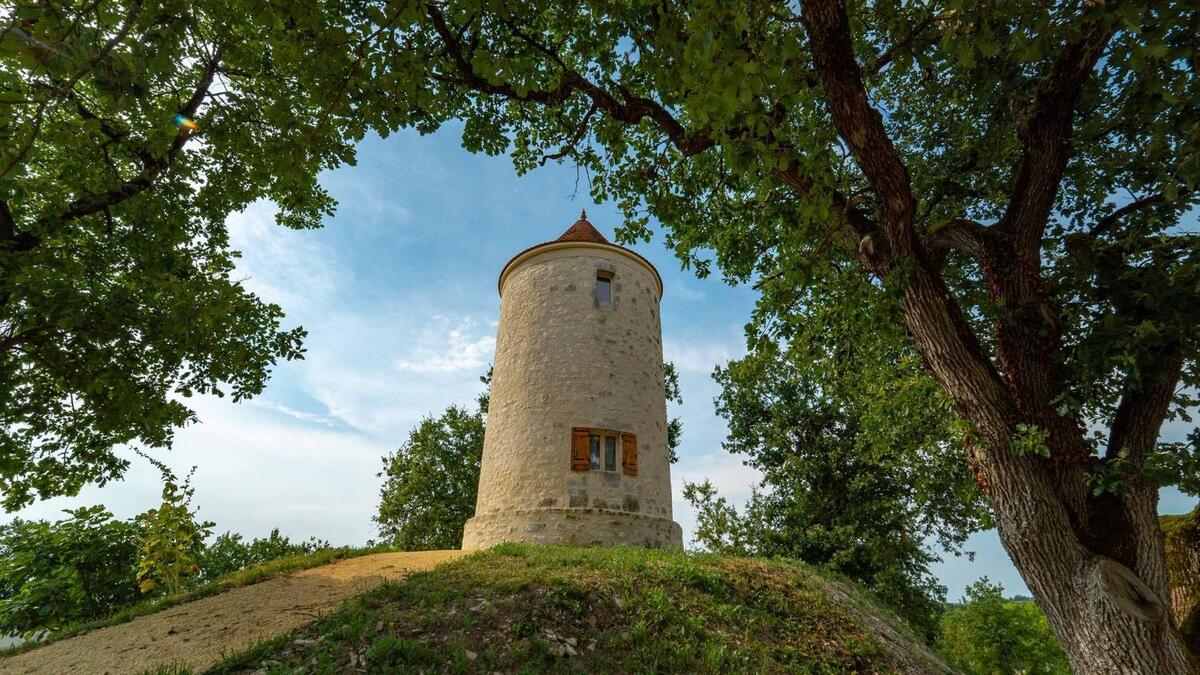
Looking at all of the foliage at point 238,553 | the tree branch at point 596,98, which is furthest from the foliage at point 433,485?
the tree branch at point 596,98

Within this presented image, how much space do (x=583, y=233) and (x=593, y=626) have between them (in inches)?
456

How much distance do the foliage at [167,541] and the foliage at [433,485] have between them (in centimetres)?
1032

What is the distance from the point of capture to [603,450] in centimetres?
1219

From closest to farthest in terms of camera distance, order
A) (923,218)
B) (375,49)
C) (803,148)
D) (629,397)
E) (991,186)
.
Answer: (375,49) < (803,148) < (991,186) < (923,218) < (629,397)

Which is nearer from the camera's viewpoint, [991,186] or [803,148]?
[803,148]

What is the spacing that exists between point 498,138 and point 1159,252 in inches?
287

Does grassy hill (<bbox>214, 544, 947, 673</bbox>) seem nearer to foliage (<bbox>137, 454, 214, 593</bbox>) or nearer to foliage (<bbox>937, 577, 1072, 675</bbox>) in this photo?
foliage (<bbox>137, 454, 214, 593</bbox>)

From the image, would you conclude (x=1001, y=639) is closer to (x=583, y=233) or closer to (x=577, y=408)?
(x=577, y=408)

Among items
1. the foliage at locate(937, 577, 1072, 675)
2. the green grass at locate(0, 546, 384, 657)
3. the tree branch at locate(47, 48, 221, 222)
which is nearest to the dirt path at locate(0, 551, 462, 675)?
the green grass at locate(0, 546, 384, 657)

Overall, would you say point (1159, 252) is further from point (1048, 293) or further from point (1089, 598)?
point (1089, 598)

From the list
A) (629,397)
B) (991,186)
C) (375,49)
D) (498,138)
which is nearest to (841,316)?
(991,186)

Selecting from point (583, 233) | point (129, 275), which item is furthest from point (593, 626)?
point (583, 233)

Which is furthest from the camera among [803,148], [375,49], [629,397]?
[629,397]

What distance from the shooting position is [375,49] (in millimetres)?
4164
